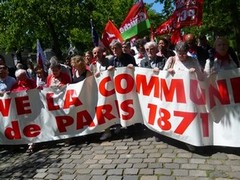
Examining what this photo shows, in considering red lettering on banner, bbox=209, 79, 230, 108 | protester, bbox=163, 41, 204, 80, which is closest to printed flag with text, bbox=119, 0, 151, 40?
protester, bbox=163, 41, 204, 80

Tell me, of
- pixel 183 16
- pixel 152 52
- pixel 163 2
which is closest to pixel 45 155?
pixel 152 52

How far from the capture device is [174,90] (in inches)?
240

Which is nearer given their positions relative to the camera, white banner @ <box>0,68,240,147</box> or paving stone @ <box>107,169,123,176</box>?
paving stone @ <box>107,169,123,176</box>

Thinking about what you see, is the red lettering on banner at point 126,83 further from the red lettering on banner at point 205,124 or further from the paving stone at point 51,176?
the paving stone at point 51,176

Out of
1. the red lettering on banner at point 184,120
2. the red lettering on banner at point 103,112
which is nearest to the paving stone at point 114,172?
the red lettering on banner at point 184,120

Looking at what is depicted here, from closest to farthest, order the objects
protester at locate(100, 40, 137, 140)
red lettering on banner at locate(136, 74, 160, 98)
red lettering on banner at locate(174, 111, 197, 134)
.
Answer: red lettering on banner at locate(174, 111, 197, 134) < red lettering on banner at locate(136, 74, 160, 98) < protester at locate(100, 40, 137, 140)

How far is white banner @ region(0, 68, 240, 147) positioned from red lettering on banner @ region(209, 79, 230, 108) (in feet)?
0.05

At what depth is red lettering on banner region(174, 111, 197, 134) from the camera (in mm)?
5867

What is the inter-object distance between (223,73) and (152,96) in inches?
54.4

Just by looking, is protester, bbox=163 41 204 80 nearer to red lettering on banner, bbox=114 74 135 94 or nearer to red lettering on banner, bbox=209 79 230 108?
red lettering on banner, bbox=209 79 230 108

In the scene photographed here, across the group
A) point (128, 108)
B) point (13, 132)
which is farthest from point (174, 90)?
point (13, 132)

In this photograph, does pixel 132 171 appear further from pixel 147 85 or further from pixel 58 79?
pixel 58 79

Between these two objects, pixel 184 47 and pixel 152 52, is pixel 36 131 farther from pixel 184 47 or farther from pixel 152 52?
pixel 184 47

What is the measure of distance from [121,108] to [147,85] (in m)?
0.71
